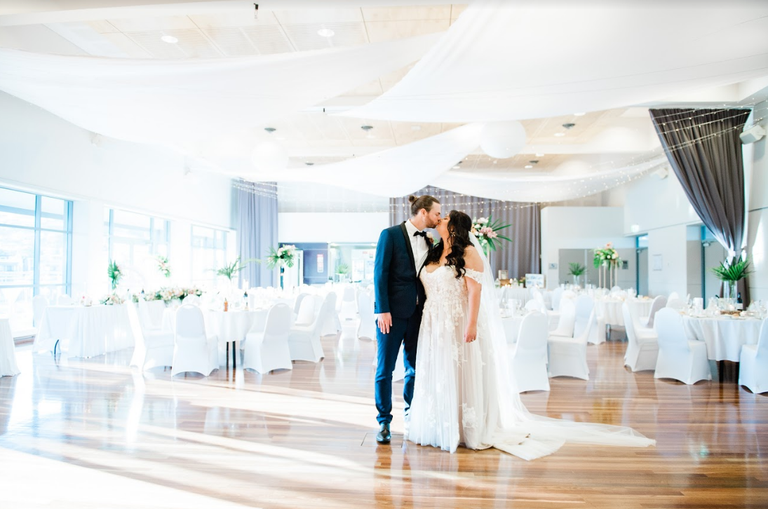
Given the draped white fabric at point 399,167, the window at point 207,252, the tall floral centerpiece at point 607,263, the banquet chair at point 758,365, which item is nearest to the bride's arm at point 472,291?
the draped white fabric at point 399,167

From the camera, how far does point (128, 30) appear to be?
647 cm

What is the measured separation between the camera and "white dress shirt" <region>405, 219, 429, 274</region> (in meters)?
4.01

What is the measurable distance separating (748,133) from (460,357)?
7.17 metres

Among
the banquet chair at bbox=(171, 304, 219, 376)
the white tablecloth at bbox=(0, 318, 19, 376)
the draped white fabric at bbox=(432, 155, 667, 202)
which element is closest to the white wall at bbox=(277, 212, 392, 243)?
the draped white fabric at bbox=(432, 155, 667, 202)

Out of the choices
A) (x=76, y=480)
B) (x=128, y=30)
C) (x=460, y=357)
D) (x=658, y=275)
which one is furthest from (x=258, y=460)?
(x=658, y=275)

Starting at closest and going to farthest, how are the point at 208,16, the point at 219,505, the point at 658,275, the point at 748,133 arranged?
the point at 219,505 → the point at 208,16 → the point at 748,133 → the point at 658,275

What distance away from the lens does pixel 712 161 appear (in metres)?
8.49

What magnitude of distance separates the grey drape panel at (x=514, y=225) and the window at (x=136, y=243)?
6.93 metres

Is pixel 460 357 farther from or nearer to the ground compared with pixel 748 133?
nearer to the ground

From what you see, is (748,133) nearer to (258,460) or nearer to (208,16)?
(208,16)

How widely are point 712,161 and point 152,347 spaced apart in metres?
9.12

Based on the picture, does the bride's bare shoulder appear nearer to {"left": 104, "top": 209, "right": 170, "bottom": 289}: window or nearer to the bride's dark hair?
the bride's dark hair

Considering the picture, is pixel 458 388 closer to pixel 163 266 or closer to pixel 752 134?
pixel 752 134

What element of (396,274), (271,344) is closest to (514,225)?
(271,344)
